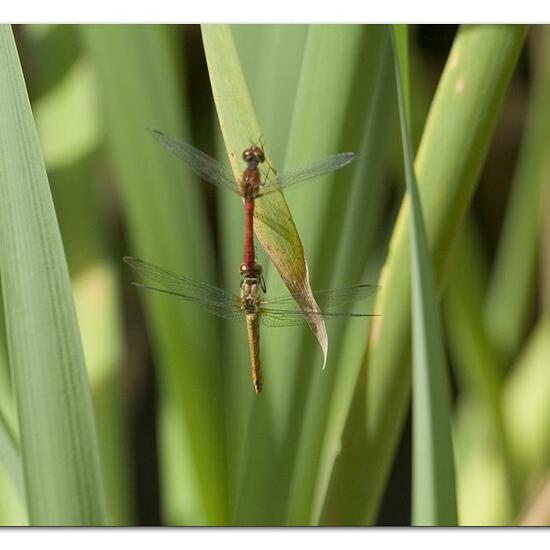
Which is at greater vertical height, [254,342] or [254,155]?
[254,155]

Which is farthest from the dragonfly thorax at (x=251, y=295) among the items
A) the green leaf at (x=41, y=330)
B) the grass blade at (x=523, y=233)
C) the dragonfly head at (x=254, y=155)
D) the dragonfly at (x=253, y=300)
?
the grass blade at (x=523, y=233)

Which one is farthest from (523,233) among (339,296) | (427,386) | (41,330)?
(41,330)

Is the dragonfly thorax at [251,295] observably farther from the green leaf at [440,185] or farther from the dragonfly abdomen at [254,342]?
the green leaf at [440,185]

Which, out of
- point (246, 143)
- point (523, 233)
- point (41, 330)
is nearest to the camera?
point (41, 330)

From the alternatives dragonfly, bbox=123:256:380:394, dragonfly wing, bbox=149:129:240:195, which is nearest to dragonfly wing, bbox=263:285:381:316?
dragonfly, bbox=123:256:380:394

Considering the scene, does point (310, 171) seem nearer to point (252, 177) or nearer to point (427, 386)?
point (252, 177)
